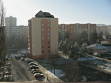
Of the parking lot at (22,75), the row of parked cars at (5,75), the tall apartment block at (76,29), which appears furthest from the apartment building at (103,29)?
the row of parked cars at (5,75)

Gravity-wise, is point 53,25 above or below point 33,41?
above

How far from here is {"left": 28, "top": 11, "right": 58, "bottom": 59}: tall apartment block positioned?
516 inches

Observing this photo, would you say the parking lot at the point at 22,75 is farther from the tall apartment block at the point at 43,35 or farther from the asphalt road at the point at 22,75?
the tall apartment block at the point at 43,35

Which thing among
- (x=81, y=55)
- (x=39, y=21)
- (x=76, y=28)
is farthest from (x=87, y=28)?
(x=39, y=21)

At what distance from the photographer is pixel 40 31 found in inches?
529

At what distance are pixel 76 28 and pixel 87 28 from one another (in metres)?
2.88

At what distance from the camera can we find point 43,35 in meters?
13.6

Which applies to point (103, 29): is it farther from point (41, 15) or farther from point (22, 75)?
point (22, 75)

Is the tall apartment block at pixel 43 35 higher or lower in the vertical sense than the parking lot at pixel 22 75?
higher

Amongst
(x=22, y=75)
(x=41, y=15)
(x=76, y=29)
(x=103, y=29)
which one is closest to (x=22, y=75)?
(x=22, y=75)

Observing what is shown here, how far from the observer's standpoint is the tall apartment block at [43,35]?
43.0 ft

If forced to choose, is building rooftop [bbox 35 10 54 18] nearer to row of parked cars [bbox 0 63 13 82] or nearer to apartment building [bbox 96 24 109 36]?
row of parked cars [bbox 0 63 13 82]

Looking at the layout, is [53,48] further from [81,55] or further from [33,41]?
[81,55]

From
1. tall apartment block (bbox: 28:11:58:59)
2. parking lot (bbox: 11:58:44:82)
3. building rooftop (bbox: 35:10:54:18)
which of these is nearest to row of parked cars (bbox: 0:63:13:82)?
parking lot (bbox: 11:58:44:82)
